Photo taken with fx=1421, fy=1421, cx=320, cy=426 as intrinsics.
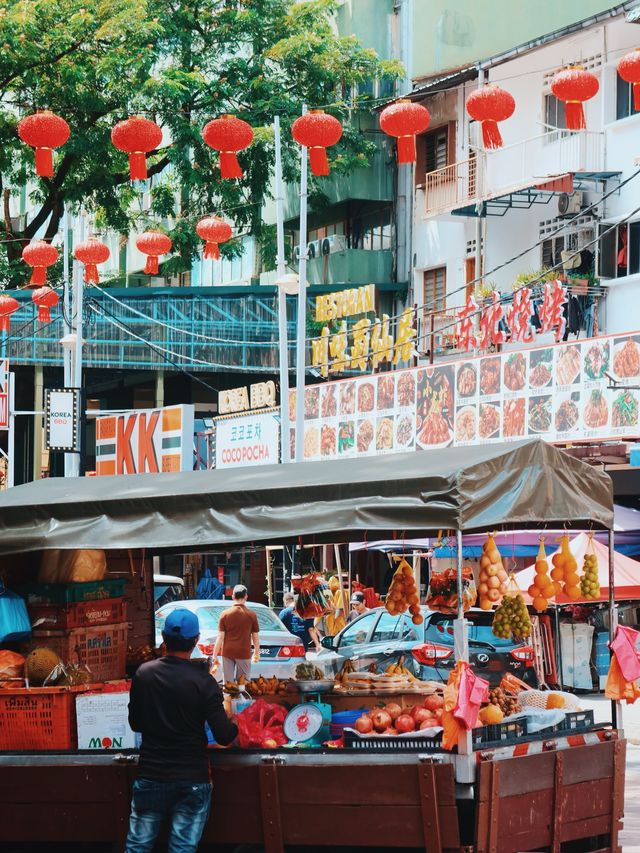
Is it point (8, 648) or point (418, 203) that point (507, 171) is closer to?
point (418, 203)

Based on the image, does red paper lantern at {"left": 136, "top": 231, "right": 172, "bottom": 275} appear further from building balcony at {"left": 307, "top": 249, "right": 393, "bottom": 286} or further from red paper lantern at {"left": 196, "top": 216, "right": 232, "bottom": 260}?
building balcony at {"left": 307, "top": 249, "right": 393, "bottom": 286}

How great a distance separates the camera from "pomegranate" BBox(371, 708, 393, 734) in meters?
8.52

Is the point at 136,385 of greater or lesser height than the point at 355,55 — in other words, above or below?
below

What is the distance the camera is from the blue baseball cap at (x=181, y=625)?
7.77m

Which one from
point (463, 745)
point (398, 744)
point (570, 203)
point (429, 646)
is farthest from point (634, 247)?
point (463, 745)

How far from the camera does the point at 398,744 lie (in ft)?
26.4

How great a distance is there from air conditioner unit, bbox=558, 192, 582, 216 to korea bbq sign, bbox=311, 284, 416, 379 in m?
3.84

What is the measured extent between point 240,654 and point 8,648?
5719mm

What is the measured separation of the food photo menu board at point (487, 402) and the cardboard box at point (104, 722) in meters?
14.2

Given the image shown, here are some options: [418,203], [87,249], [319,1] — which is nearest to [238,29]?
[319,1]

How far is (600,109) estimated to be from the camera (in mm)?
28156

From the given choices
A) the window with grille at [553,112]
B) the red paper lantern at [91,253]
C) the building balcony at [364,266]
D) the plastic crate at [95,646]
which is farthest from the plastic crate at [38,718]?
the building balcony at [364,266]

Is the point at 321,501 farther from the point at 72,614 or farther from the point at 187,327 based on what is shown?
the point at 187,327

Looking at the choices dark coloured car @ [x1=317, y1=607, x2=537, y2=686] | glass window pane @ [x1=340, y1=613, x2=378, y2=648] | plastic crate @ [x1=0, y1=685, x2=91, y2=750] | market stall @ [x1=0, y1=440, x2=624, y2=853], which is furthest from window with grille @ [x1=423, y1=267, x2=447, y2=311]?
plastic crate @ [x1=0, y1=685, x2=91, y2=750]
